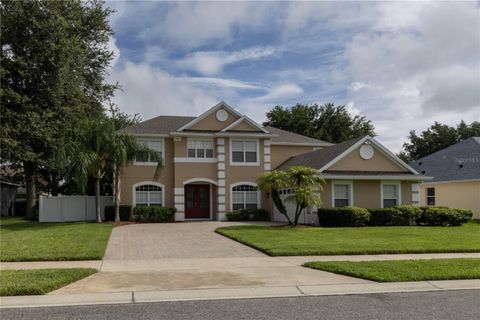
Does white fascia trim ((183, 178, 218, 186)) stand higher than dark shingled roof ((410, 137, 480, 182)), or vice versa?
dark shingled roof ((410, 137, 480, 182))

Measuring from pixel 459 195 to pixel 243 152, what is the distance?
14243 millimetres

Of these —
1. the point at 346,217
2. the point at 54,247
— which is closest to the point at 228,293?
the point at 54,247

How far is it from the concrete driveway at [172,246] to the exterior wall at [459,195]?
60.7 feet

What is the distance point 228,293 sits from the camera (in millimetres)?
8867

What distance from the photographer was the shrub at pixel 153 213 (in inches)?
1148

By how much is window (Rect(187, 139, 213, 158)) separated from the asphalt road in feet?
73.8

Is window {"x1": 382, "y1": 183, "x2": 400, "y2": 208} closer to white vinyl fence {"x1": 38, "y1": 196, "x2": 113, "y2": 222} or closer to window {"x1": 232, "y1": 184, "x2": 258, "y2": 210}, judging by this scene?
window {"x1": 232, "y1": 184, "x2": 258, "y2": 210}

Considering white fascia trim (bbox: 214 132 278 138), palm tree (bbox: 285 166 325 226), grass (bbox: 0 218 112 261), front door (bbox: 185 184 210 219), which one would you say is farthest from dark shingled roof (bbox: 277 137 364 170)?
grass (bbox: 0 218 112 261)

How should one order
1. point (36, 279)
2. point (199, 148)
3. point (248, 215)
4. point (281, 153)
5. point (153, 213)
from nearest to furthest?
point (36, 279) < point (153, 213) < point (248, 215) < point (199, 148) < point (281, 153)

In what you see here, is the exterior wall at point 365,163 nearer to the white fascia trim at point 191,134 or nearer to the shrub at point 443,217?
the shrub at point 443,217

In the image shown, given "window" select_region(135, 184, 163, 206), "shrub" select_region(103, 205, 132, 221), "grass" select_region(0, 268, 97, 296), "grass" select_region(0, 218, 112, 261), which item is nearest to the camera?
"grass" select_region(0, 268, 97, 296)

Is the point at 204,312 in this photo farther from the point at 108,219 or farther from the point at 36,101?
the point at 36,101

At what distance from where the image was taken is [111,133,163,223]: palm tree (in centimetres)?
2622

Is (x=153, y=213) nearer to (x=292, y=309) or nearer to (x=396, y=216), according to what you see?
(x=396, y=216)
